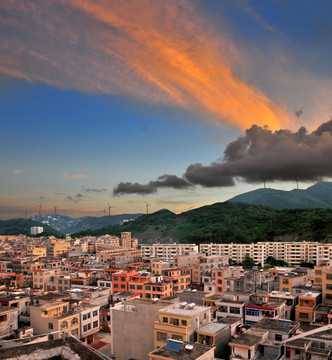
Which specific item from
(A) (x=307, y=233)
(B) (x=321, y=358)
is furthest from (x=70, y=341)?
(A) (x=307, y=233)

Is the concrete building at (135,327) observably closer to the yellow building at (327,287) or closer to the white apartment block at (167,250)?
the yellow building at (327,287)

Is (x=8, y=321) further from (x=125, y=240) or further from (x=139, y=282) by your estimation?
(x=125, y=240)

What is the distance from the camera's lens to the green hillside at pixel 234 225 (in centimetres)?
8169

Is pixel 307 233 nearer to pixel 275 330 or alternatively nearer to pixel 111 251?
pixel 111 251

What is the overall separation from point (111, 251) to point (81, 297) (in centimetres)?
3831

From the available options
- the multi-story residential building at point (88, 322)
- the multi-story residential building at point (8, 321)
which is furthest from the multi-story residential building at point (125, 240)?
the multi-story residential building at point (8, 321)

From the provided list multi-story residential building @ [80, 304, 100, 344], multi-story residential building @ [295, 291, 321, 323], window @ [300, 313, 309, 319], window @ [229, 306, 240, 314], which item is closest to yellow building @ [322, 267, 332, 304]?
multi-story residential building @ [295, 291, 321, 323]

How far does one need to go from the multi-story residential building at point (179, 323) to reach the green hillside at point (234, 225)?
59.7 metres

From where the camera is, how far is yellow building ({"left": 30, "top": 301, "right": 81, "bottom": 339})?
22.3 metres

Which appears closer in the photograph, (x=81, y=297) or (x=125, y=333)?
(x=125, y=333)

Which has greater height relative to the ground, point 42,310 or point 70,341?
point 70,341

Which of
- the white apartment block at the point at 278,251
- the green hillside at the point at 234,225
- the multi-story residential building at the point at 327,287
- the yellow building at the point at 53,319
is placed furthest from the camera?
the green hillside at the point at 234,225

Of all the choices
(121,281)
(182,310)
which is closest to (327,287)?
(182,310)

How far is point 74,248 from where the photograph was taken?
7469 centimetres
